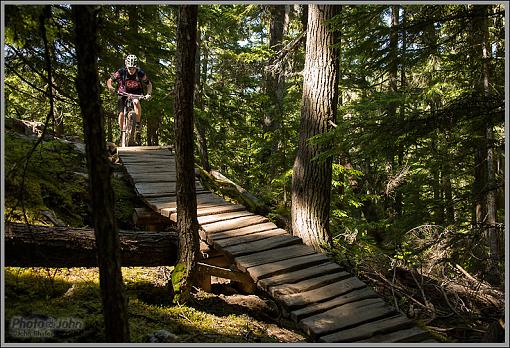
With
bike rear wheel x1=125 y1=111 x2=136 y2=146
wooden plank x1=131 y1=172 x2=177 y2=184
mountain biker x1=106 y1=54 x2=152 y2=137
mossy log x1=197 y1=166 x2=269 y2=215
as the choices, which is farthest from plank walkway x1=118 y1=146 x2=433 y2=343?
mountain biker x1=106 y1=54 x2=152 y2=137

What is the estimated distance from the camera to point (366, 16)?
17.9 feet

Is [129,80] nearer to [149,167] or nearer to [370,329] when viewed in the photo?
[149,167]

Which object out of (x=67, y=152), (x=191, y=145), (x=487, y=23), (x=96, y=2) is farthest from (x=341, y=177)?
(x=96, y=2)

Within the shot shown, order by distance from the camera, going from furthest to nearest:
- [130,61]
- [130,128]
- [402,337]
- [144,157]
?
[130,128] < [144,157] < [130,61] < [402,337]

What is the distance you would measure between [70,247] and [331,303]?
11.7 ft

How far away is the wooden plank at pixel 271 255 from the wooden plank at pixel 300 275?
1.19 feet

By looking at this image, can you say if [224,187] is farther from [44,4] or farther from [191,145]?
[44,4]

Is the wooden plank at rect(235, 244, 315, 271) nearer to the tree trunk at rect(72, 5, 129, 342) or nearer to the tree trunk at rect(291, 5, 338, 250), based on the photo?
the tree trunk at rect(291, 5, 338, 250)

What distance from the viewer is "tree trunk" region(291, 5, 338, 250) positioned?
711cm

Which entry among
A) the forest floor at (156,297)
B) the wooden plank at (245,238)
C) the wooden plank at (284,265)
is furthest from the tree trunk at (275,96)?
the wooden plank at (284,265)

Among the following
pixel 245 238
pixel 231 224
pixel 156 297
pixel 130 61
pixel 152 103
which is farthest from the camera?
pixel 152 103

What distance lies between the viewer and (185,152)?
17.9 ft

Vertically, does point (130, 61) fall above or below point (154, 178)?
above

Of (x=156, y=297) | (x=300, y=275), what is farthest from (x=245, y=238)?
(x=156, y=297)
